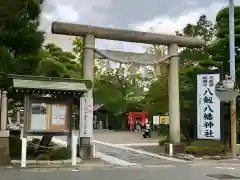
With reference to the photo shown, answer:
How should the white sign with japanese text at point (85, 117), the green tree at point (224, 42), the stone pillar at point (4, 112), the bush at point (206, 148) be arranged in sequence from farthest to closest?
the green tree at point (224, 42), the bush at point (206, 148), the stone pillar at point (4, 112), the white sign with japanese text at point (85, 117)

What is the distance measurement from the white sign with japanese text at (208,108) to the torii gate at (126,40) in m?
1.26

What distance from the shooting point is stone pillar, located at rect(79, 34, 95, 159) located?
19.2m

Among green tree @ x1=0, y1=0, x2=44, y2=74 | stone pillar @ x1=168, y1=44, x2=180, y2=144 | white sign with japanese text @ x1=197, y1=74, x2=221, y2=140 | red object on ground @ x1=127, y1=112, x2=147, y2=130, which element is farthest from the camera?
red object on ground @ x1=127, y1=112, x2=147, y2=130

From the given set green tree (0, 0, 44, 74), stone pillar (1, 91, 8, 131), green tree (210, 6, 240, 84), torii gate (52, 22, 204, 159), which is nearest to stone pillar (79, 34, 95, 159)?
torii gate (52, 22, 204, 159)

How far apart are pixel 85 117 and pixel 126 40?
15.5ft

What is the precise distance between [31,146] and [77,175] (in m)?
7.87

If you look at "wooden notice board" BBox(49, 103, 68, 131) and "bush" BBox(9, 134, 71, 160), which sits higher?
"wooden notice board" BBox(49, 103, 68, 131)

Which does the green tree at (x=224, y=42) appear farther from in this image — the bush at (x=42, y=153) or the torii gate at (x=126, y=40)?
the bush at (x=42, y=153)

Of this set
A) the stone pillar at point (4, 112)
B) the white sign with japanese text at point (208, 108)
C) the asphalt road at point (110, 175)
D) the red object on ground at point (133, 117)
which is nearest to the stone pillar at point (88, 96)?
the stone pillar at point (4, 112)

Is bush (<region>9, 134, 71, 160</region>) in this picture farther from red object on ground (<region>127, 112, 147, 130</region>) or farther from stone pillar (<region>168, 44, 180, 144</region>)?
red object on ground (<region>127, 112, 147, 130</region>)

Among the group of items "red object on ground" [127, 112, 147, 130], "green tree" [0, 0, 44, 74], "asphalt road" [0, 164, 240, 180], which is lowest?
"asphalt road" [0, 164, 240, 180]

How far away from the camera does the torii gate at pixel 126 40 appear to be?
1958 centimetres

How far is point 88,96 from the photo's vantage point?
64.8 feet

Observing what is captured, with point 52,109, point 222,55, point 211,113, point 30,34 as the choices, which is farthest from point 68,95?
point 222,55
